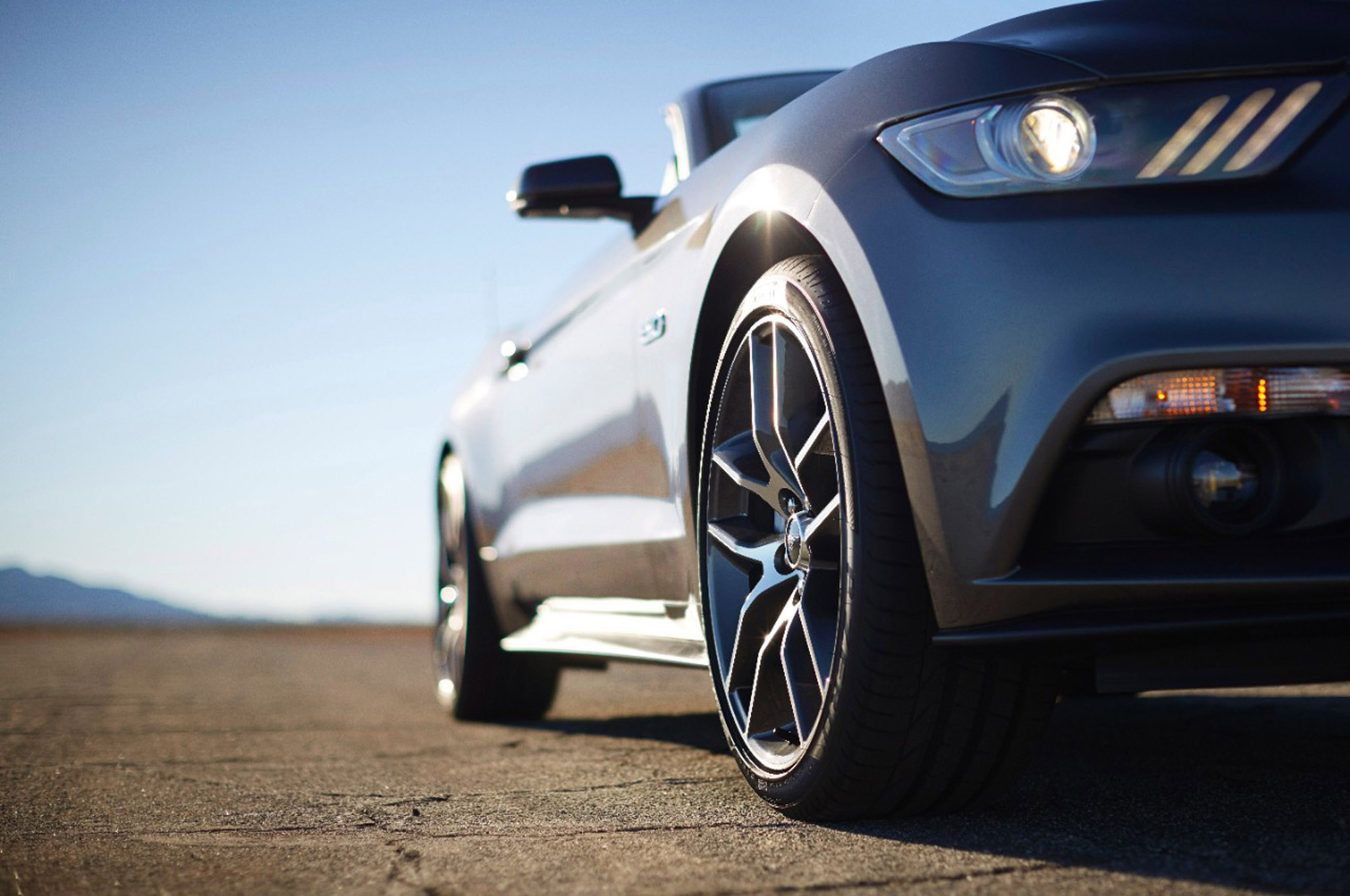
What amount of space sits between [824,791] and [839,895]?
1.45ft

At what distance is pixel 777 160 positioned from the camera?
8.50 feet

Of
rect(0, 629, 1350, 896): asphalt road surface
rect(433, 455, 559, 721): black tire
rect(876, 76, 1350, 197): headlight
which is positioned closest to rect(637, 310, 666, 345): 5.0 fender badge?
rect(0, 629, 1350, 896): asphalt road surface

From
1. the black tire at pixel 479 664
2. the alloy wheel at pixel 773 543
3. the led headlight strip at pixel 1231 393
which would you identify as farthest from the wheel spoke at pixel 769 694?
the black tire at pixel 479 664

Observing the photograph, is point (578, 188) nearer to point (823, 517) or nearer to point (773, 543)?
point (773, 543)

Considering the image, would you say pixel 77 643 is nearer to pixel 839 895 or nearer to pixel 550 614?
pixel 550 614

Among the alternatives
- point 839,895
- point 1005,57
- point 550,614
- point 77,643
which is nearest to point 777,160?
point 1005,57

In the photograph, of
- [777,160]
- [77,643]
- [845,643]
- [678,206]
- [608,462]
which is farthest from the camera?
[77,643]

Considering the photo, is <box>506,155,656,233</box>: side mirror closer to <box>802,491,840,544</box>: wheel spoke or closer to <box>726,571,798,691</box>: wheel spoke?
<box>726,571,798,691</box>: wheel spoke

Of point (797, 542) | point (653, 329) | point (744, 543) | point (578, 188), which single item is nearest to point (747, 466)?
point (744, 543)

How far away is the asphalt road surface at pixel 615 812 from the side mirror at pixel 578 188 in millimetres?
1415

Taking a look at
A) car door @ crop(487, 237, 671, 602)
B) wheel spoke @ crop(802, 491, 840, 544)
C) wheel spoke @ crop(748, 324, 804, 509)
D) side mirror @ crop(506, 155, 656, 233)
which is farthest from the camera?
side mirror @ crop(506, 155, 656, 233)

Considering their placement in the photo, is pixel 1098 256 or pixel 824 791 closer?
pixel 1098 256

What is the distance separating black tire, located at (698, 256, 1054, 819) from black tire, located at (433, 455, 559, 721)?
2.22 m

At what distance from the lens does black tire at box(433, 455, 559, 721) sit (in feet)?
16.4
